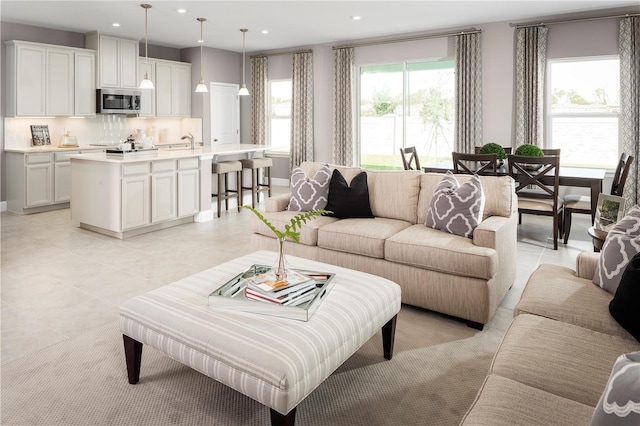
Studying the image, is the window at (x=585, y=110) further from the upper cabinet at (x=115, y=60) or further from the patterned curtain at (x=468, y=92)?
the upper cabinet at (x=115, y=60)

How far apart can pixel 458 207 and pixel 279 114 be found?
6773 mm

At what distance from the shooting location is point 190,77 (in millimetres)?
9148

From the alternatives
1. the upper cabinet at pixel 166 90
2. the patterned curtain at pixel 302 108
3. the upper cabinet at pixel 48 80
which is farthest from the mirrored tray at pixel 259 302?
the upper cabinet at pixel 166 90

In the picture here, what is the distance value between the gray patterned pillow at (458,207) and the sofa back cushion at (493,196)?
0.26 m

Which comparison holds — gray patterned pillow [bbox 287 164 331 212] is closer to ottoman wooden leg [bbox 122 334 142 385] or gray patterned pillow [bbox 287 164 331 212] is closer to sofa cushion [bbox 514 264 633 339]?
sofa cushion [bbox 514 264 633 339]

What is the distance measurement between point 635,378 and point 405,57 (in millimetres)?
7475

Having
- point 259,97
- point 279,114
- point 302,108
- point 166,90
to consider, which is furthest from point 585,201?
point 166,90

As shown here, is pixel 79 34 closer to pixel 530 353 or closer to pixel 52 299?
pixel 52 299

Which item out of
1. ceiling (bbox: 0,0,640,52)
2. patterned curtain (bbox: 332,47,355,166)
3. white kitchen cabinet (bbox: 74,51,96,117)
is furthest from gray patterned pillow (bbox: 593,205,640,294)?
white kitchen cabinet (bbox: 74,51,96,117)

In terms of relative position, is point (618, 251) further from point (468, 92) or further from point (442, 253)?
point (468, 92)

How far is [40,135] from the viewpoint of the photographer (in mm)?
7199

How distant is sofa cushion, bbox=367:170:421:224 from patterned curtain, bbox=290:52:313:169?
5.03 meters

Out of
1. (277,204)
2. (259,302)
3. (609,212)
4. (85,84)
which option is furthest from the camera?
(85,84)

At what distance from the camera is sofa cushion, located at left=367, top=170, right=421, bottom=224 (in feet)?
12.8
